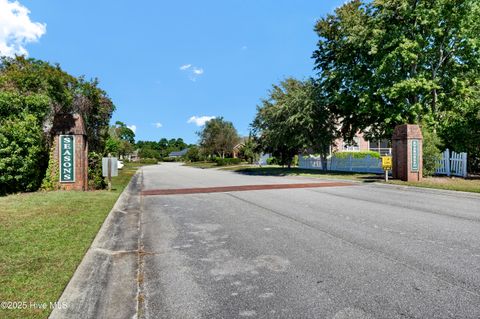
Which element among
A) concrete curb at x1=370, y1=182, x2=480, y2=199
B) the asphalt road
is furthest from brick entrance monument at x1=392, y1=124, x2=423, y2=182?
the asphalt road

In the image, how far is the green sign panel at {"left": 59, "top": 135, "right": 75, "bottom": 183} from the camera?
13539 millimetres

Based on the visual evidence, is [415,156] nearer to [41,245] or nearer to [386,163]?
[386,163]

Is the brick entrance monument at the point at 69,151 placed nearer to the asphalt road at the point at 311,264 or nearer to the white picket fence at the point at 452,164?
the asphalt road at the point at 311,264

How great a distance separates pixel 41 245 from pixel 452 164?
21.7m

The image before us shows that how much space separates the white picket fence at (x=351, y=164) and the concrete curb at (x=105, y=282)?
23027 mm

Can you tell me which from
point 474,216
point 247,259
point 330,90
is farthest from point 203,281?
point 330,90

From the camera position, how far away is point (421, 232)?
6469 mm

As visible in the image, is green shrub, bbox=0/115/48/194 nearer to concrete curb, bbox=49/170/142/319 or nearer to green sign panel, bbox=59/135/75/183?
green sign panel, bbox=59/135/75/183

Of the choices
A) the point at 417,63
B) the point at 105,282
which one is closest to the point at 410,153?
the point at 417,63

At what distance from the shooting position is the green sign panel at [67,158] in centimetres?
1354

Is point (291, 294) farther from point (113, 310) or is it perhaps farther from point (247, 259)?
point (113, 310)

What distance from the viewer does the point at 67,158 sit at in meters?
13.6

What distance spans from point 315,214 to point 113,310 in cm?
610

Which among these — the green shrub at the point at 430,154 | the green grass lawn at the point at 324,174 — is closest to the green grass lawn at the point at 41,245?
the green grass lawn at the point at 324,174
